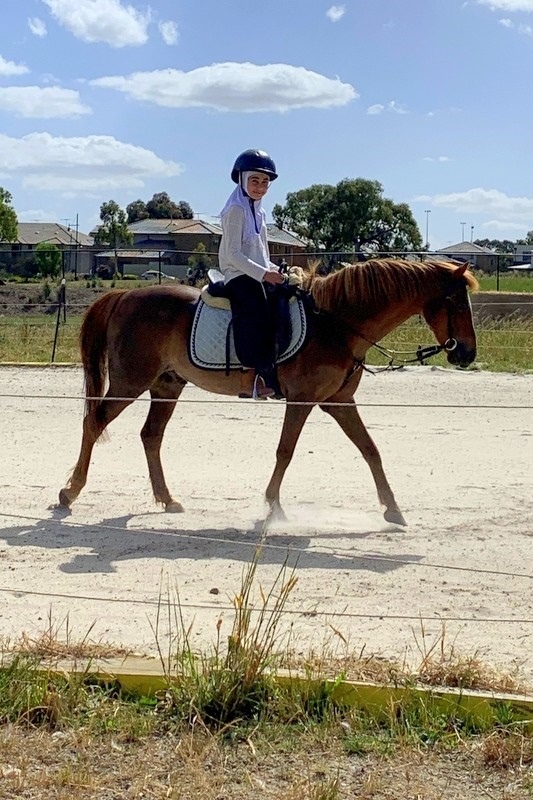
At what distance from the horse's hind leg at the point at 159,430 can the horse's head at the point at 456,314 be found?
207 centimetres

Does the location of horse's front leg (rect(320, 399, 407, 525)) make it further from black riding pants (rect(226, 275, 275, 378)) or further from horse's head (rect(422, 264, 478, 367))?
horse's head (rect(422, 264, 478, 367))

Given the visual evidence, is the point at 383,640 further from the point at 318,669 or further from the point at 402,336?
the point at 402,336

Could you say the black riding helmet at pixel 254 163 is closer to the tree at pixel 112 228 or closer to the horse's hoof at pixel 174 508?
the horse's hoof at pixel 174 508

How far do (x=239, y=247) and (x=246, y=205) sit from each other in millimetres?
309

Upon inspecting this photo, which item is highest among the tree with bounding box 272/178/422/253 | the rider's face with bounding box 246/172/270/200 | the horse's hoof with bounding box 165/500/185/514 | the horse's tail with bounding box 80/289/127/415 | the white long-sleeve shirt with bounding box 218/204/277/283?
the tree with bounding box 272/178/422/253

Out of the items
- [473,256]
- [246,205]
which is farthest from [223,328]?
[473,256]

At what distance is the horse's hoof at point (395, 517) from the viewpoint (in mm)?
6988

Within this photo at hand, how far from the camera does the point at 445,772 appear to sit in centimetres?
336

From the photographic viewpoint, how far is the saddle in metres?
7.07

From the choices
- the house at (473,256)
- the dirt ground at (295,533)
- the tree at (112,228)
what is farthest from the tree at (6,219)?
the dirt ground at (295,533)

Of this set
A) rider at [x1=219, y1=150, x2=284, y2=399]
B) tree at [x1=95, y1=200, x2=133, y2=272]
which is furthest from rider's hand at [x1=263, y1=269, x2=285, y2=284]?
tree at [x1=95, y1=200, x2=133, y2=272]

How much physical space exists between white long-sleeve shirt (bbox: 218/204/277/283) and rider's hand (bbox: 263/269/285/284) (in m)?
0.03

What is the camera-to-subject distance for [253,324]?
7.02m

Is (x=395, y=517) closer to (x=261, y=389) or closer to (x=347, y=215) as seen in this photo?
(x=261, y=389)
